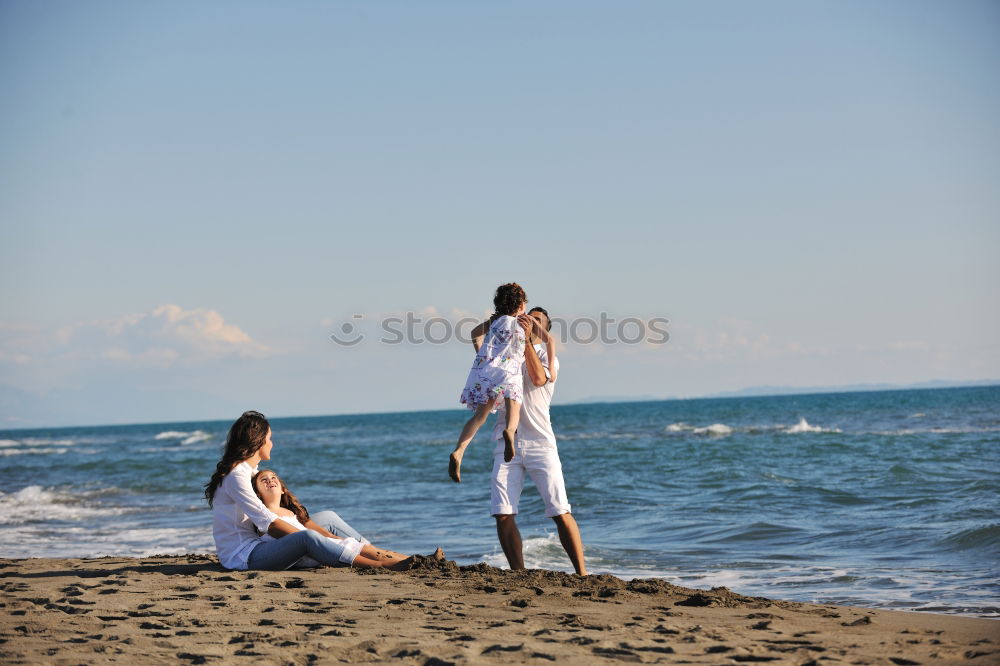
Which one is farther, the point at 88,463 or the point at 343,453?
the point at 343,453

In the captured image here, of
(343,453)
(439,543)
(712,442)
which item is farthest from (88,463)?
(439,543)

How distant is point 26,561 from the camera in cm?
780

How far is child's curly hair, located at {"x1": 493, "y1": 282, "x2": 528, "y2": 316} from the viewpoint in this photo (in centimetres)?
601

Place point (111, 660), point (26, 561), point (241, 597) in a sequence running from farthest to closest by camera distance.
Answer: point (26, 561) → point (241, 597) → point (111, 660)

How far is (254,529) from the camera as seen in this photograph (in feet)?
21.0

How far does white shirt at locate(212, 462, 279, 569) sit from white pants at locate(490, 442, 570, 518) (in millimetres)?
1587

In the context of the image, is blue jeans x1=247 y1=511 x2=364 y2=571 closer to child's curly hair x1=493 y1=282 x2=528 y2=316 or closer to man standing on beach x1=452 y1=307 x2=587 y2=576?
man standing on beach x1=452 y1=307 x2=587 y2=576

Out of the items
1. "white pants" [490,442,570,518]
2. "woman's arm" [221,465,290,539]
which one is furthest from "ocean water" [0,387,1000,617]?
"woman's arm" [221,465,290,539]

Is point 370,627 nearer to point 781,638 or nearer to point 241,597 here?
point 241,597

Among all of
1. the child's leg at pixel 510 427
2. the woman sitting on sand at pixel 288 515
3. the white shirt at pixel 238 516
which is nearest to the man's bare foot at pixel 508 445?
the child's leg at pixel 510 427

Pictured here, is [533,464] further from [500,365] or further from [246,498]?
[246,498]

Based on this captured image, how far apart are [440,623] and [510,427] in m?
1.47

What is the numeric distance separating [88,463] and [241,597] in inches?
1023

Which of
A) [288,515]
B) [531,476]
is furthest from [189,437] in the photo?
[531,476]
